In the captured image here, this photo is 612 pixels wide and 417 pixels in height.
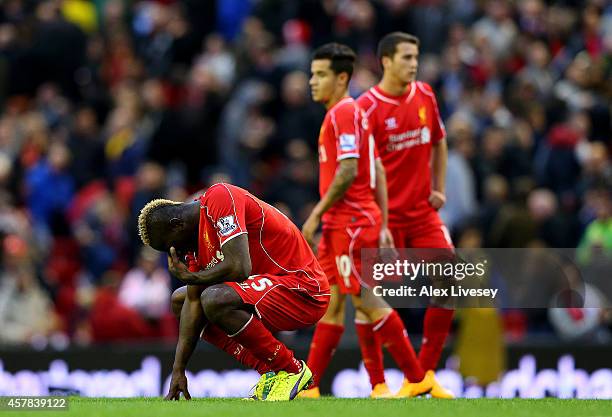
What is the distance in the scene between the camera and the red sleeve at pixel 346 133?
10.0 meters

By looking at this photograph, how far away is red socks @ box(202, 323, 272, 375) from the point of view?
30.0ft

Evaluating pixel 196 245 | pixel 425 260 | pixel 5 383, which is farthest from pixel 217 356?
pixel 196 245

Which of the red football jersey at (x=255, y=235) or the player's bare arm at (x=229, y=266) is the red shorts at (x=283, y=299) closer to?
the red football jersey at (x=255, y=235)

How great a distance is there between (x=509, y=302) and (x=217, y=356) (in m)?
2.84

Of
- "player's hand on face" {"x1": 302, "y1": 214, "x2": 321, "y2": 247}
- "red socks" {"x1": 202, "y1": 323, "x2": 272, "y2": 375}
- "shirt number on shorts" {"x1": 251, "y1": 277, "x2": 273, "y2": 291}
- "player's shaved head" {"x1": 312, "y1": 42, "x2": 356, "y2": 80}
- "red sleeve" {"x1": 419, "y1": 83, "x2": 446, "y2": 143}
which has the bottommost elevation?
"red socks" {"x1": 202, "y1": 323, "x2": 272, "y2": 375}

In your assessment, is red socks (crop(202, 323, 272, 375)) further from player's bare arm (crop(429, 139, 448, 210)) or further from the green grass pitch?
player's bare arm (crop(429, 139, 448, 210))

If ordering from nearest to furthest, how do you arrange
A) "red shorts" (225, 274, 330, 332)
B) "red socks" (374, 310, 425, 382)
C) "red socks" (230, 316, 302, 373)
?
"red socks" (230, 316, 302, 373)
"red shorts" (225, 274, 330, 332)
"red socks" (374, 310, 425, 382)

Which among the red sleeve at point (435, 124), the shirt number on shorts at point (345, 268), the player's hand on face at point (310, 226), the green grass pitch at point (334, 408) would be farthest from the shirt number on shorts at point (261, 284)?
the red sleeve at point (435, 124)

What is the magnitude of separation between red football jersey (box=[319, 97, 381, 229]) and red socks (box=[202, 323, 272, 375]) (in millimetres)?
1486

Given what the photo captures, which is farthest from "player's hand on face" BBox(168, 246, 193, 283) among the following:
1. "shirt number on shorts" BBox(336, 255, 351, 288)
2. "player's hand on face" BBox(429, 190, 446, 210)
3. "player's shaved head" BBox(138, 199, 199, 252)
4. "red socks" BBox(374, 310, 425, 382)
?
"player's hand on face" BBox(429, 190, 446, 210)

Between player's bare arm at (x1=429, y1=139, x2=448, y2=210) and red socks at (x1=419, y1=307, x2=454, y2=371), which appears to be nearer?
red socks at (x1=419, y1=307, x2=454, y2=371)

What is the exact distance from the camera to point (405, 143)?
34.5 feet

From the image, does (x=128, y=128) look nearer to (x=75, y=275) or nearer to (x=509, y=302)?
(x=75, y=275)

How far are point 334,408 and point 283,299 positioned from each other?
88cm
